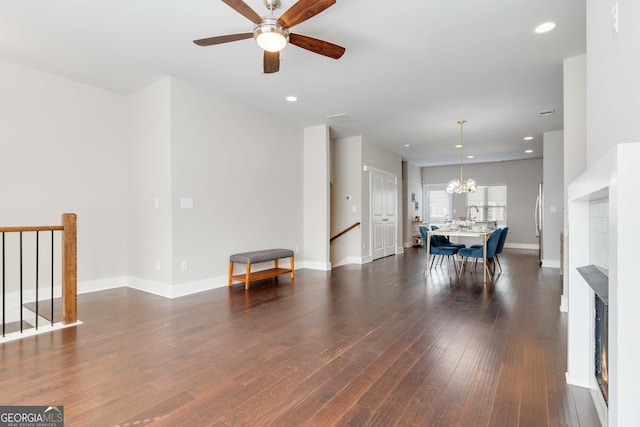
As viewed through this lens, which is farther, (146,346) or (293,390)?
(146,346)

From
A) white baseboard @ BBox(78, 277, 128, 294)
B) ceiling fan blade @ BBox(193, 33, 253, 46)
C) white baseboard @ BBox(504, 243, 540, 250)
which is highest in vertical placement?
ceiling fan blade @ BBox(193, 33, 253, 46)

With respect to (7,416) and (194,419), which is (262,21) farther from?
(7,416)

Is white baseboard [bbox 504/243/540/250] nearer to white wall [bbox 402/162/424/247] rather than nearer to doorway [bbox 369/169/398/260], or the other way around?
white wall [bbox 402/162/424/247]

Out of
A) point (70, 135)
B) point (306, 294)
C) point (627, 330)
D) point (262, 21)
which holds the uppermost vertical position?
point (262, 21)

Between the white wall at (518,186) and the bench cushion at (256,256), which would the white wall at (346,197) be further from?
the white wall at (518,186)

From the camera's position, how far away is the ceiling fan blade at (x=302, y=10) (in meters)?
2.26

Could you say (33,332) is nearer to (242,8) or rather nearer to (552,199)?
(242,8)

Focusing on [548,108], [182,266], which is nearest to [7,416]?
[182,266]

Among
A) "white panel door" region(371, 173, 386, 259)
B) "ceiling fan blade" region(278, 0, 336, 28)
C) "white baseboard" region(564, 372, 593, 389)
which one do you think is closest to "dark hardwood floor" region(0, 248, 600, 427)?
"white baseboard" region(564, 372, 593, 389)

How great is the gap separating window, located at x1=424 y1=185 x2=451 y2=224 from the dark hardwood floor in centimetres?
766

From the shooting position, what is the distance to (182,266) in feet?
14.1

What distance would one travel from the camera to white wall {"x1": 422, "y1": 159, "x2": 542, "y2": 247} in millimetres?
10078

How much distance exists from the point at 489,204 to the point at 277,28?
1029 centimetres

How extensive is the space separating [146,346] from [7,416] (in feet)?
3.04
